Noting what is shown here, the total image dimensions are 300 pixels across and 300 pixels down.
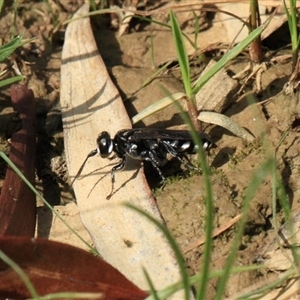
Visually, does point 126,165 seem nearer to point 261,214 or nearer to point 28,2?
point 261,214

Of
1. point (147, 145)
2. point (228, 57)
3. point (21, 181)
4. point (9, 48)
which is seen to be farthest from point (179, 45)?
point (21, 181)

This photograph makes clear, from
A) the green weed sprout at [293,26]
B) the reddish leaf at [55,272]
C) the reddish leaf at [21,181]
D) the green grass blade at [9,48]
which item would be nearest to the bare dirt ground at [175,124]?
the reddish leaf at [21,181]

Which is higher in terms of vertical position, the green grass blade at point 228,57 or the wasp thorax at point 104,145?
the green grass blade at point 228,57

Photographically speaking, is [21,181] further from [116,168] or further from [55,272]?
[55,272]

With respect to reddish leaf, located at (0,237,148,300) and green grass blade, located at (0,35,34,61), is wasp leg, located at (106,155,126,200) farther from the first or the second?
green grass blade, located at (0,35,34,61)

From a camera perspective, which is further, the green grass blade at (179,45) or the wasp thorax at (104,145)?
the wasp thorax at (104,145)

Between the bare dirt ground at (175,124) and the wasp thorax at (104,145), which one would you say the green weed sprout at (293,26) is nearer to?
the bare dirt ground at (175,124)
